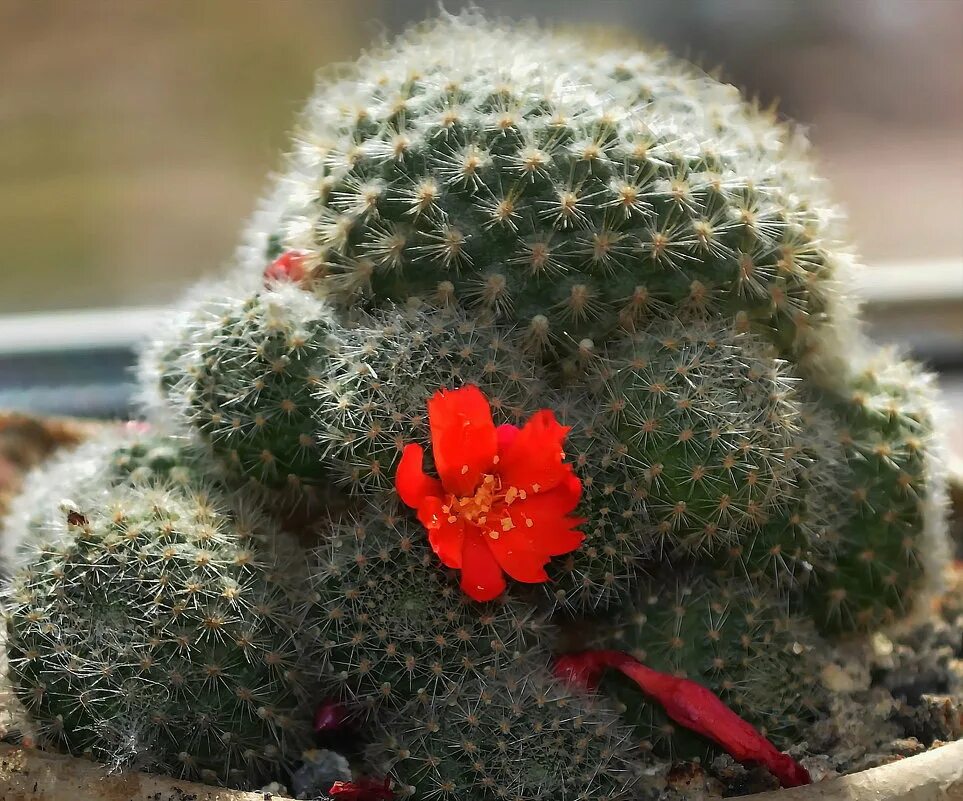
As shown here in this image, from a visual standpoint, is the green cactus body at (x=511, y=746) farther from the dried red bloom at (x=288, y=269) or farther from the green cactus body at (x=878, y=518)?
the dried red bloom at (x=288, y=269)

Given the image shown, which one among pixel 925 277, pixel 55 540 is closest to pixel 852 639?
pixel 55 540

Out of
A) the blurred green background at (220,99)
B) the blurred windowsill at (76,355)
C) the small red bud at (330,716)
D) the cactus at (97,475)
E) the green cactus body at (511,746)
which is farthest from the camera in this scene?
the blurred windowsill at (76,355)

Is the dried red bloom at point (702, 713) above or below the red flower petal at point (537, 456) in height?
below

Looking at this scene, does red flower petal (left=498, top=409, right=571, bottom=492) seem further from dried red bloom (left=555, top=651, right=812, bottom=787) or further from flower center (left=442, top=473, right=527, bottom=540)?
dried red bloom (left=555, top=651, right=812, bottom=787)

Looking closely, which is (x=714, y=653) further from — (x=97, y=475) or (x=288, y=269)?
(x=97, y=475)

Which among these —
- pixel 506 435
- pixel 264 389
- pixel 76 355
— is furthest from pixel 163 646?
pixel 76 355

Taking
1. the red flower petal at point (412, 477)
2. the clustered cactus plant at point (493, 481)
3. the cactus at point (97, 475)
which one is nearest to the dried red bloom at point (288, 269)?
the clustered cactus plant at point (493, 481)

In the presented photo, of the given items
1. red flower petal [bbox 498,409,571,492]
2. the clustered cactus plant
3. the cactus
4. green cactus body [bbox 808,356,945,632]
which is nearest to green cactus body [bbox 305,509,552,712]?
the clustered cactus plant
